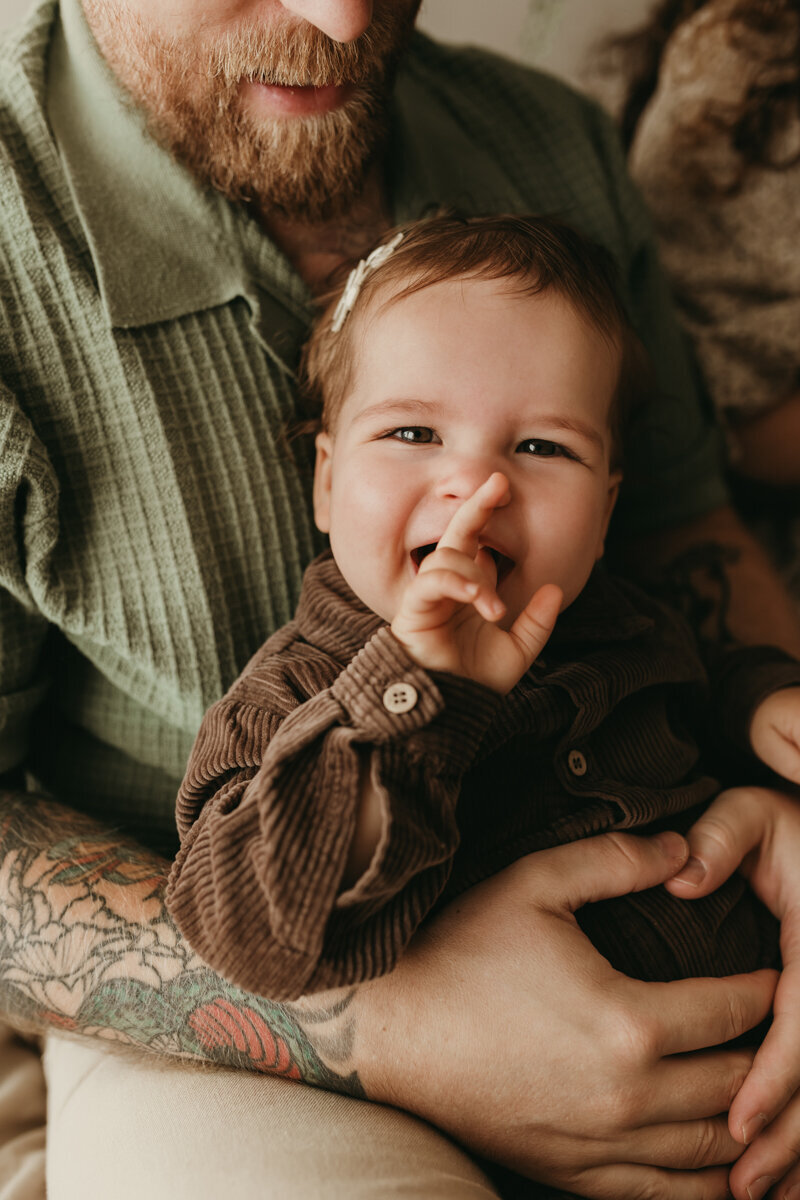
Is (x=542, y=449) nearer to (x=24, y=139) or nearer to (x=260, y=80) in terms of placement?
(x=260, y=80)

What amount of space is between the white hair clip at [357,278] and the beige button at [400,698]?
1.53 ft

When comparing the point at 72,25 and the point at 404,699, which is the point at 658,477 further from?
the point at 72,25

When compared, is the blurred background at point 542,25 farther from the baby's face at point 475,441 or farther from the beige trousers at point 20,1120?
the beige trousers at point 20,1120

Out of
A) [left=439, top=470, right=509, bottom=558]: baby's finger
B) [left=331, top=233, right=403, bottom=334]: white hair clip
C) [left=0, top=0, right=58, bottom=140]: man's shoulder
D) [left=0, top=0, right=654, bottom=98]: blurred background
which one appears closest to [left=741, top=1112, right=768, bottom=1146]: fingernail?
[left=439, top=470, right=509, bottom=558]: baby's finger

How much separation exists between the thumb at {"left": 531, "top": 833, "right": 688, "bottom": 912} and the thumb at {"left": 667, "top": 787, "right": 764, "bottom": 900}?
2 centimetres

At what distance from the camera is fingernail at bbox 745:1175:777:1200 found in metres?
0.85

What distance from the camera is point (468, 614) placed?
2.61 ft

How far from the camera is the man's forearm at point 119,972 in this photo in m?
0.87

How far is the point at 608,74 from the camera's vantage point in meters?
1.71

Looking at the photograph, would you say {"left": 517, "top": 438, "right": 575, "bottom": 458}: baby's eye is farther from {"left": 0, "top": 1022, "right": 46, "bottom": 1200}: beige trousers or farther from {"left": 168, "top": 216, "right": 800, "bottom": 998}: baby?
{"left": 0, "top": 1022, "right": 46, "bottom": 1200}: beige trousers

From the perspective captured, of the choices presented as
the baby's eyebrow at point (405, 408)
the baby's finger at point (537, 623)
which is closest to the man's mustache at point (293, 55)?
the baby's eyebrow at point (405, 408)

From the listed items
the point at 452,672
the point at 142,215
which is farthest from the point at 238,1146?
the point at 142,215

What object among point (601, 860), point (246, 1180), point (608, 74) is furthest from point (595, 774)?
point (608, 74)

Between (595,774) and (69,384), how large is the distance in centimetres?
67
